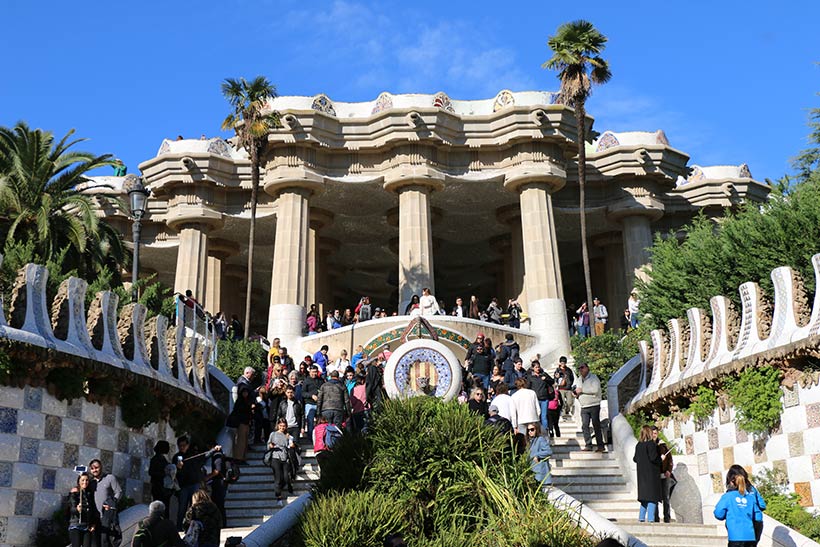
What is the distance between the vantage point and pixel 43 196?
25.8m

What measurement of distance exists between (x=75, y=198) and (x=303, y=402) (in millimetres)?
10914

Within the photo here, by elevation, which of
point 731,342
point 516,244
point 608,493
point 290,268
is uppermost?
point 516,244

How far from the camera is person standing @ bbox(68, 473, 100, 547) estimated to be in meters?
11.4

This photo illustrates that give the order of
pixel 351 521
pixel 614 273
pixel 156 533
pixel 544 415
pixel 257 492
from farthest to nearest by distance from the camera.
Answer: pixel 614 273
pixel 544 415
pixel 257 492
pixel 351 521
pixel 156 533

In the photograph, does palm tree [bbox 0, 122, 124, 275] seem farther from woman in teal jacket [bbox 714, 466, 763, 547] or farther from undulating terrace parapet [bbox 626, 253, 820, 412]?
woman in teal jacket [bbox 714, 466, 763, 547]

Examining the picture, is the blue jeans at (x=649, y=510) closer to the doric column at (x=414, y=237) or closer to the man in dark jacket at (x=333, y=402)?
the man in dark jacket at (x=333, y=402)

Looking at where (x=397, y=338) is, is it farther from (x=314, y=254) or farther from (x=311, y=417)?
(x=311, y=417)

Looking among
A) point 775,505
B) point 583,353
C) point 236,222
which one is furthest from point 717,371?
point 236,222

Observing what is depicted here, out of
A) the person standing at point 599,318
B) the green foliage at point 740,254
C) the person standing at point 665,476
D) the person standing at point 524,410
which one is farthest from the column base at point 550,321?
the person standing at point 665,476

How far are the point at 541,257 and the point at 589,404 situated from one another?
17.0m

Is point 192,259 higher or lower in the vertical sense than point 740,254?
higher

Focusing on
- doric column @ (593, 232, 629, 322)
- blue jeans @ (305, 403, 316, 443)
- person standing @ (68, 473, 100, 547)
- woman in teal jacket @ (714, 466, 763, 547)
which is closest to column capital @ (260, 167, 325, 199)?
doric column @ (593, 232, 629, 322)

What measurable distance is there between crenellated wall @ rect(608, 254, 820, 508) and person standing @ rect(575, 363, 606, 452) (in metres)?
0.94

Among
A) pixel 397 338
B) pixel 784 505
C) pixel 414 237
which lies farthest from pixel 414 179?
pixel 784 505
